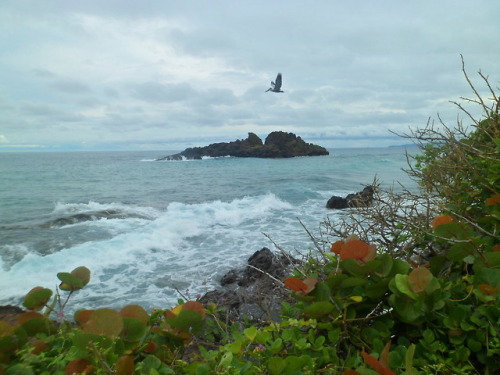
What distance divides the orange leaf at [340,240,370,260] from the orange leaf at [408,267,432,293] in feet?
0.73

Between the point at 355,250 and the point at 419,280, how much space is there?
0.91ft

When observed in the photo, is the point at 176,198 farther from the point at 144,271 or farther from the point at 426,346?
the point at 426,346

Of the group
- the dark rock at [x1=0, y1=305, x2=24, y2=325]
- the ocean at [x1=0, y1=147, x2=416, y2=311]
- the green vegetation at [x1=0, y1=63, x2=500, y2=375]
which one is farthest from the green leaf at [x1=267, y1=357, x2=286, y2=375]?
the dark rock at [x1=0, y1=305, x2=24, y2=325]

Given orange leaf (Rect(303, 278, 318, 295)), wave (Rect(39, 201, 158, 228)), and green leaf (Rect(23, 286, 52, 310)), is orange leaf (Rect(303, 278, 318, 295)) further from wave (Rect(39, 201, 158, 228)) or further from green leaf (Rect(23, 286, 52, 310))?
wave (Rect(39, 201, 158, 228))

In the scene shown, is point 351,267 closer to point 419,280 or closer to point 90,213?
point 419,280

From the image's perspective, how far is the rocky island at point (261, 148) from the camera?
81.9 metres

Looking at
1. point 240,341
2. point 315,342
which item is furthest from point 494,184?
point 240,341

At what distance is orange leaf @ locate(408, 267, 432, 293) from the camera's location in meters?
1.31

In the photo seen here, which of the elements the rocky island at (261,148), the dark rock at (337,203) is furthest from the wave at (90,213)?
the rocky island at (261,148)

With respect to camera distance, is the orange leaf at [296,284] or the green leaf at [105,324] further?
the orange leaf at [296,284]

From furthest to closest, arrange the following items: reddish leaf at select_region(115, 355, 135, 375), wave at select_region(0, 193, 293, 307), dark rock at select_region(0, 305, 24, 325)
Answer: wave at select_region(0, 193, 293, 307)
dark rock at select_region(0, 305, 24, 325)
reddish leaf at select_region(115, 355, 135, 375)

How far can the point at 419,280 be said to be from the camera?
4.32 ft

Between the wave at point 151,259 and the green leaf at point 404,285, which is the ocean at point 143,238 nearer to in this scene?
the wave at point 151,259

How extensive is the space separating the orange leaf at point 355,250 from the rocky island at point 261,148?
260 ft
